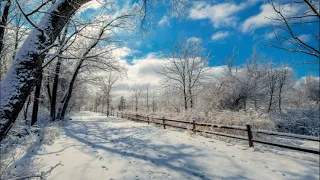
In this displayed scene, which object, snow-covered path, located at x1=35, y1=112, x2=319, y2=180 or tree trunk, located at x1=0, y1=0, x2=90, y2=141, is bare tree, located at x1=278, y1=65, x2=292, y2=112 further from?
tree trunk, located at x1=0, y1=0, x2=90, y2=141

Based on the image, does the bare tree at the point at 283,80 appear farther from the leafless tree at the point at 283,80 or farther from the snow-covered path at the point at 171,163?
the snow-covered path at the point at 171,163

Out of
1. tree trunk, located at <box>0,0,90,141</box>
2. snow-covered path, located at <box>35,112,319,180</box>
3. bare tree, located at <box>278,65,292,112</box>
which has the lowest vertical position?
snow-covered path, located at <box>35,112,319,180</box>

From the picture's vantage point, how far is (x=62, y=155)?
18.7 ft

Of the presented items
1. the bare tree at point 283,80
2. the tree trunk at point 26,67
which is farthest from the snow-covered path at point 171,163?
the bare tree at point 283,80

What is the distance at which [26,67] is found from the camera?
2324 millimetres

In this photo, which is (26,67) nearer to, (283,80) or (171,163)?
(171,163)

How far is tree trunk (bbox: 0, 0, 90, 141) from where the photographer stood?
2150 millimetres

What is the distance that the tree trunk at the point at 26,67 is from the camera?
7.06 ft

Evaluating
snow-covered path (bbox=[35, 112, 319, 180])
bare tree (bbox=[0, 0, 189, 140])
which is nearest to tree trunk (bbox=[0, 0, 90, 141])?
bare tree (bbox=[0, 0, 189, 140])

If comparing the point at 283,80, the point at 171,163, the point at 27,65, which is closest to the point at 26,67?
the point at 27,65

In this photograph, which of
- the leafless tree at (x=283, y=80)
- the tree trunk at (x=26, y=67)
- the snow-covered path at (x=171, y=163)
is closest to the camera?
the tree trunk at (x=26, y=67)

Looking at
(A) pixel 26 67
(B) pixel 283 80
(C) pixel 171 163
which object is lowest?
(C) pixel 171 163

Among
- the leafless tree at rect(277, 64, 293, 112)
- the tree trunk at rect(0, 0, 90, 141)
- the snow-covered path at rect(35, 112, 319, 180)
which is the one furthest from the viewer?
the leafless tree at rect(277, 64, 293, 112)

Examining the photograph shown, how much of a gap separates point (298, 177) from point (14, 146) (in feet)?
31.2
